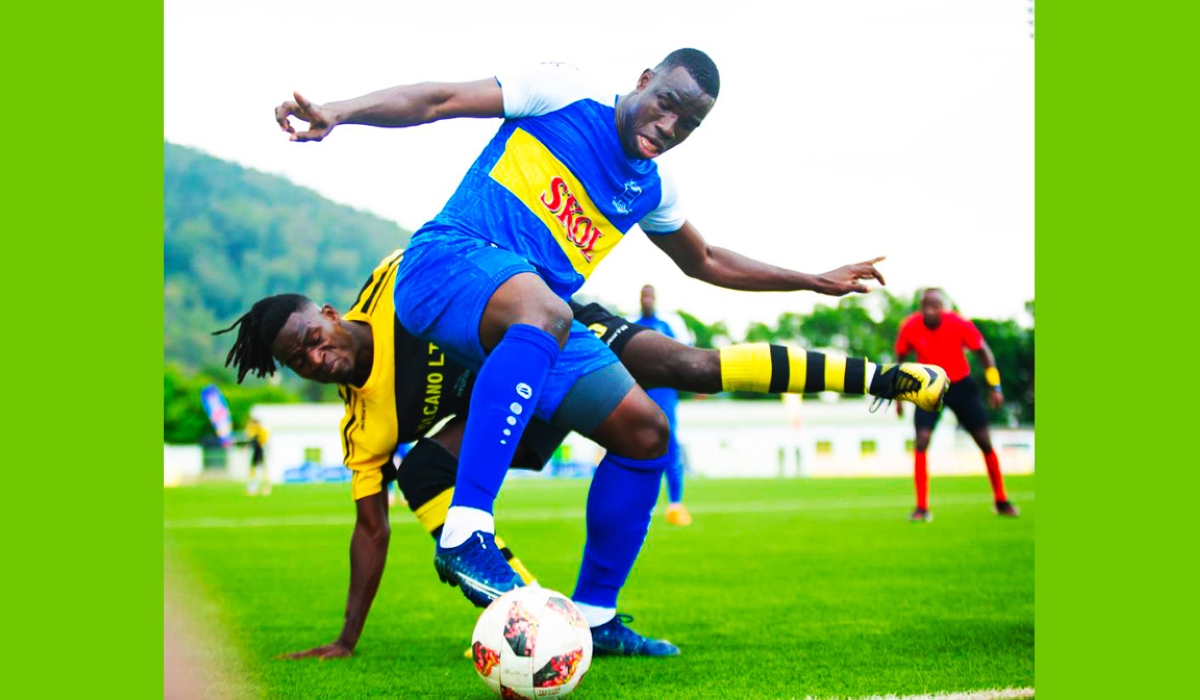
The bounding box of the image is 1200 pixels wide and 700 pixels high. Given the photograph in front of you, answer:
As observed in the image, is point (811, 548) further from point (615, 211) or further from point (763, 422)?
point (763, 422)

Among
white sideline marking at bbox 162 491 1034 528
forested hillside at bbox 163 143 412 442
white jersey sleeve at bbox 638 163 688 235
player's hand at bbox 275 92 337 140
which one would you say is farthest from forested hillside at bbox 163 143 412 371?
player's hand at bbox 275 92 337 140

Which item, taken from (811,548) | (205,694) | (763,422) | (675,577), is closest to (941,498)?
(811,548)

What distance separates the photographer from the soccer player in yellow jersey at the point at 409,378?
4.34 m

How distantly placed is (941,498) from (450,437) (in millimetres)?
12836

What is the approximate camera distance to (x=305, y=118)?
3512 millimetres

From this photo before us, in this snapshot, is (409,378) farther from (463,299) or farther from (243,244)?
(243,244)

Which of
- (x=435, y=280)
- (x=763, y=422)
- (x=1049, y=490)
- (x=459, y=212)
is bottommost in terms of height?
(x=763, y=422)

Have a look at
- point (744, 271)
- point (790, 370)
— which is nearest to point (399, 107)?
point (790, 370)

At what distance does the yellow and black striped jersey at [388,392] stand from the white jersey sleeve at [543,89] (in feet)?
3.55

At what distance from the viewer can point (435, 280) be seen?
382 centimetres

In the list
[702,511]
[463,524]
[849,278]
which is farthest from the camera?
[702,511]

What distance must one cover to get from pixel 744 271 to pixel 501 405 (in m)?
1.88

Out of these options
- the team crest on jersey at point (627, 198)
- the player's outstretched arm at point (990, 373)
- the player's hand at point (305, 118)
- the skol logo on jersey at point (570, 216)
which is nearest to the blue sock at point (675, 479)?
the player's outstretched arm at point (990, 373)

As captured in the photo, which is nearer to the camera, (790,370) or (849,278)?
(790,370)
